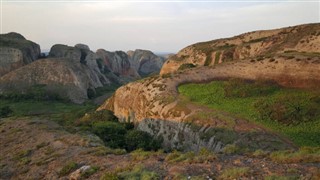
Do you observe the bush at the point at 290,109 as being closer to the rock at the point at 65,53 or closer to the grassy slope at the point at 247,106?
the grassy slope at the point at 247,106

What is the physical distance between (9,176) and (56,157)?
3.40 meters

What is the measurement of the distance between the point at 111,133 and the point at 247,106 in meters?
13.7

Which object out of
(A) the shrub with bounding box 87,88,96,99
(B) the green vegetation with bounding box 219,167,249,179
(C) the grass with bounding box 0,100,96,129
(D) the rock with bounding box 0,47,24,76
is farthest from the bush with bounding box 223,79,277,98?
(D) the rock with bounding box 0,47,24,76

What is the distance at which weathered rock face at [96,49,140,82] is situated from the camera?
161 metres

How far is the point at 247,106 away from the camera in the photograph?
32688 millimetres

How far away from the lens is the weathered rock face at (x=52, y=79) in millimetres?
94688

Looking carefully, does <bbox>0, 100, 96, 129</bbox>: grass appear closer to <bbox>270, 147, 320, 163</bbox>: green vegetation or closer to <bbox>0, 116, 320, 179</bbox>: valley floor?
<bbox>0, 116, 320, 179</bbox>: valley floor

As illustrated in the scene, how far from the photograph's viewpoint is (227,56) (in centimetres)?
6175

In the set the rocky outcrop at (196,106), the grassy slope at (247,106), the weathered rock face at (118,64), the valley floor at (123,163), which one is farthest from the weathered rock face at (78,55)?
the valley floor at (123,163)

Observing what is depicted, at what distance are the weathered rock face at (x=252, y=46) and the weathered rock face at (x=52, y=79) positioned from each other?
33.8 meters

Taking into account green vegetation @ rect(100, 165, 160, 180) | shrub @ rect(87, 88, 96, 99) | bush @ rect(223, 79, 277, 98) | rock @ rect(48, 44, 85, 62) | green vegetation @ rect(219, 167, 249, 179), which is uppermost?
rock @ rect(48, 44, 85, 62)

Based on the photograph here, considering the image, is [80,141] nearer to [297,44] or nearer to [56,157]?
[56,157]

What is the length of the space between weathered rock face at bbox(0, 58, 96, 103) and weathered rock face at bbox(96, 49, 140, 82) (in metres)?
51.9

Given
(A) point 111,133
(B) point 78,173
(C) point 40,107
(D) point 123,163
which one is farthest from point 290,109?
(C) point 40,107
